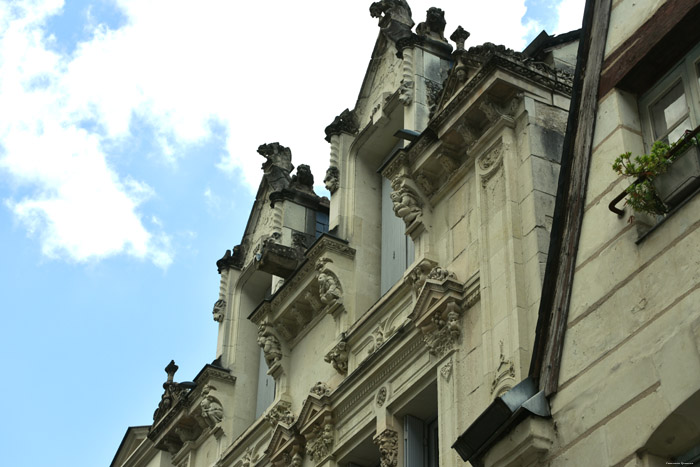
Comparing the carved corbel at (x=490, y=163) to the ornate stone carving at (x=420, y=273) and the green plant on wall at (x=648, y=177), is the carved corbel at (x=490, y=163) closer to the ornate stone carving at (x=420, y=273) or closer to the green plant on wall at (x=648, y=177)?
the ornate stone carving at (x=420, y=273)

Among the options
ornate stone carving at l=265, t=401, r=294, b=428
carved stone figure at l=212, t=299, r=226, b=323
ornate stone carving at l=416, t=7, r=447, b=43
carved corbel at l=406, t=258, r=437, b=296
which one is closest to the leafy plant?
carved corbel at l=406, t=258, r=437, b=296

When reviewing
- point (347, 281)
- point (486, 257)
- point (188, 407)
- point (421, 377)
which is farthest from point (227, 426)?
point (486, 257)

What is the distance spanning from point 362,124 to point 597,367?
42.2 feet

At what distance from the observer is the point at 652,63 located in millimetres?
12430

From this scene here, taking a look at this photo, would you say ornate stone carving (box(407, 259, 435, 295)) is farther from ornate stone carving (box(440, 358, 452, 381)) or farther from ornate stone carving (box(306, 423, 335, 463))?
ornate stone carving (box(306, 423, 335, 463))

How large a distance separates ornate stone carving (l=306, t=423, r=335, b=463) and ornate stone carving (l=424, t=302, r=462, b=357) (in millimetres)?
3280

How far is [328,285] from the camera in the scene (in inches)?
841

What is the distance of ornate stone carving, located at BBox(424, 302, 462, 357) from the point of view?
54.6 feet

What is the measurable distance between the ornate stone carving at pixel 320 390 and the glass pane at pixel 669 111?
9108 mm

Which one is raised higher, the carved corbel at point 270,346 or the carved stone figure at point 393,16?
the carved stone figure at point 393,16

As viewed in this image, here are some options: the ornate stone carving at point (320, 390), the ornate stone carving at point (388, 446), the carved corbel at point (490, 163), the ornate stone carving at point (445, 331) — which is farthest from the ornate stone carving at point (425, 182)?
the ornate stone carving at point (388, 446)

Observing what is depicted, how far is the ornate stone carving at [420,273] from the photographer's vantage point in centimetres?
1800

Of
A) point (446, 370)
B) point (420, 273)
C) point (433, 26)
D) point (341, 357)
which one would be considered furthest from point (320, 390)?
point (433, 26)

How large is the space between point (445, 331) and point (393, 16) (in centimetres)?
868
